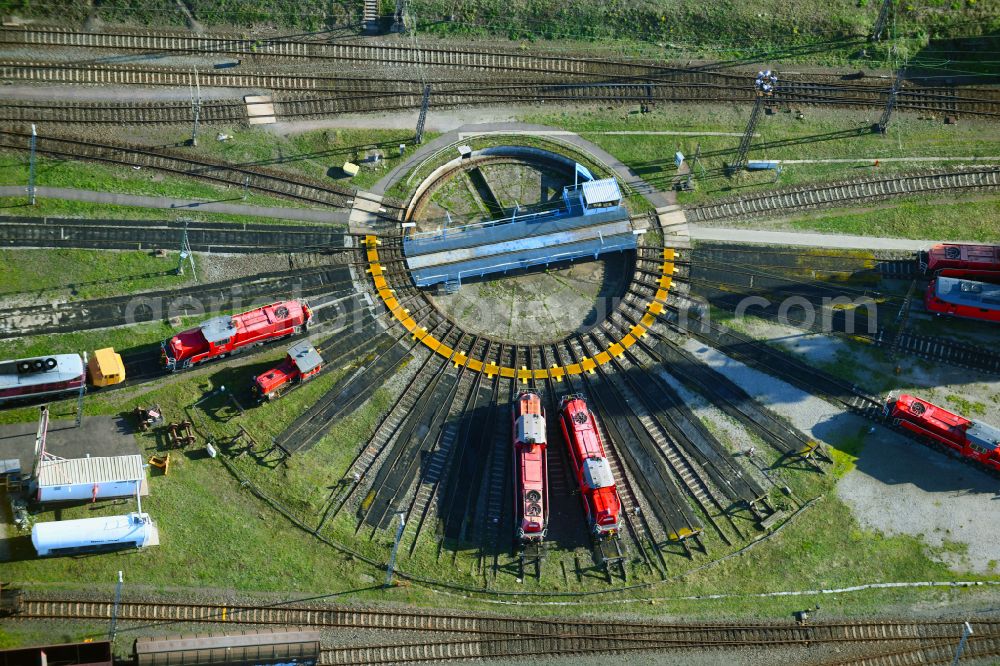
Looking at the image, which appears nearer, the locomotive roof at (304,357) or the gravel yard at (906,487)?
the gravel yard at (906,487)

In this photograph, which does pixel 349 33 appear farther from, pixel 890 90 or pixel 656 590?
pixel 656 590

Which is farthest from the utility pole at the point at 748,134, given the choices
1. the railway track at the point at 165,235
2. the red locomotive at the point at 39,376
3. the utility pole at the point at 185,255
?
the red locomotive at the point at 39,376

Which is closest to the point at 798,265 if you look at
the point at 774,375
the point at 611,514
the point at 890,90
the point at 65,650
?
the point at 774,375

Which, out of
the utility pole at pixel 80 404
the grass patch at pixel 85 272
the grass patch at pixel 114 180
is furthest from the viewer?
the grass patch at pixel 114 180

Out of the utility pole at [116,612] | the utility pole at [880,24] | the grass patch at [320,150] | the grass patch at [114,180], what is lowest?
the utility pole at [116,612]

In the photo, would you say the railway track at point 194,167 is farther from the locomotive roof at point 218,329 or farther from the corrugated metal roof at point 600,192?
the corrugated metal roof at point 600,192

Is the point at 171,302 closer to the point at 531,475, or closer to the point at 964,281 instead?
the point at 531,475
